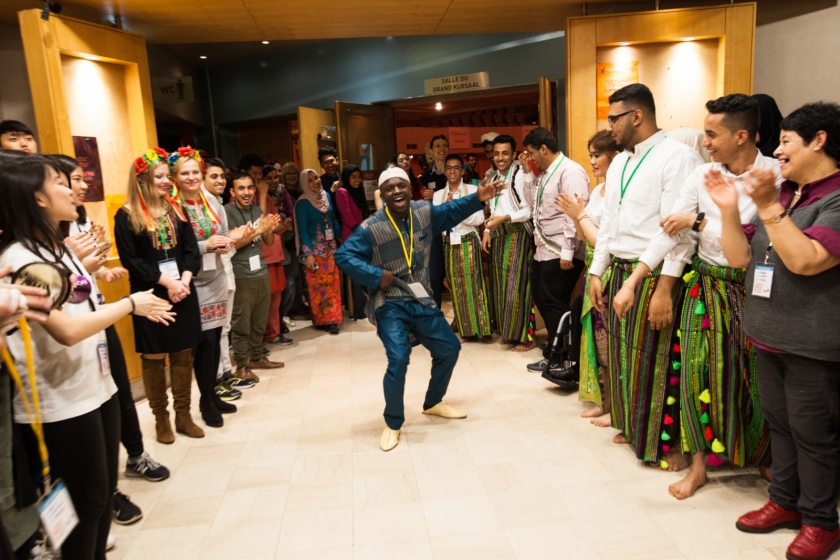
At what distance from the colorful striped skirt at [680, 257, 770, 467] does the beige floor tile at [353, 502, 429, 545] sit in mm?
1306

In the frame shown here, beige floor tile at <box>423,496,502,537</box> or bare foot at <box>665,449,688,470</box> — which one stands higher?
bare foot at <box>665,449,688,470</box>

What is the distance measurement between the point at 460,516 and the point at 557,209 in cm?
240

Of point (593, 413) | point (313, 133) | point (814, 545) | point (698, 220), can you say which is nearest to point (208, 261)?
point (593, 413)

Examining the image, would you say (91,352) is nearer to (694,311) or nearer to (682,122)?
(694,311)

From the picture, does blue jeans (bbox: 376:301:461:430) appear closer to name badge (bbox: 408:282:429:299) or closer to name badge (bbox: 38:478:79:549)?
name badge (bbox: 408:282:429:299)

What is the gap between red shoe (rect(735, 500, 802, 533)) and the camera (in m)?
2.20

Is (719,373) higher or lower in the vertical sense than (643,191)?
lower

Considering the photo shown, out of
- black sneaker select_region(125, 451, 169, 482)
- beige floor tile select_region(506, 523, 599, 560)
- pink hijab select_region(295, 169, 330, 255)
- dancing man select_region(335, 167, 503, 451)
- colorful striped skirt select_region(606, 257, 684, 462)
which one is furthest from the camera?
pink hijab select_region(295, 169, 330, 255)

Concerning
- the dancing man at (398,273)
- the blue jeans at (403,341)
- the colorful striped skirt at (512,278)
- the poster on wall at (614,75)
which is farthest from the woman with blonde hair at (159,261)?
the poster on wall at (614,75)

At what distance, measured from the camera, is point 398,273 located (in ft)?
10.6

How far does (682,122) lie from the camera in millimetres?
4941

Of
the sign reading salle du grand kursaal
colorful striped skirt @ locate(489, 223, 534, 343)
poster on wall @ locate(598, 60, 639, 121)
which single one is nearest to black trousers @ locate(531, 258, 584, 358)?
colorful striped skirt @ locate(489, 223, 534, 343)

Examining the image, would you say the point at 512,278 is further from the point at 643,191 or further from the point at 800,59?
the point at 800,59

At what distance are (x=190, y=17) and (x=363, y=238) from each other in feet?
9.65
